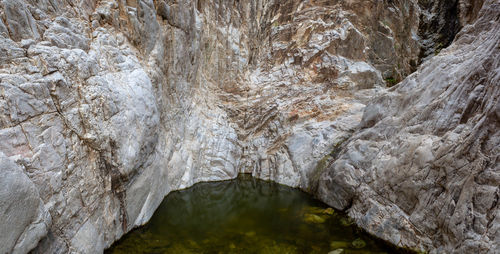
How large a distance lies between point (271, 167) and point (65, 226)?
36.2 feet

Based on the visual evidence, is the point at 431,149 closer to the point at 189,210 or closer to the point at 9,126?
the point at 189,210

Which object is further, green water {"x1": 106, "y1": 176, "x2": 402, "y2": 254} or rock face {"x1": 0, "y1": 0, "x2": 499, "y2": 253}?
green water {"x1": 106, "y1": 176, "x2": 402, "y2": 254}

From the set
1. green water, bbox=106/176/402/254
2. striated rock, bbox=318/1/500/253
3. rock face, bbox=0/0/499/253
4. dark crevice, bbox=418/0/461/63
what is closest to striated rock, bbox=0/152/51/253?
rock face, bbox=0/0/499/253

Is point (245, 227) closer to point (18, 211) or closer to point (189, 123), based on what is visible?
point (18, 211)

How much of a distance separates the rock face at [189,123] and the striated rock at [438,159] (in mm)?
41

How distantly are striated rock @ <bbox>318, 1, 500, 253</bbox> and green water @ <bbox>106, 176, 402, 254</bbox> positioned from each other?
3.20 ft

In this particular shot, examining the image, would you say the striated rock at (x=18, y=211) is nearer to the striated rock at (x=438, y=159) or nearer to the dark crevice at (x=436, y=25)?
the striated rock at (x=438, y=159)

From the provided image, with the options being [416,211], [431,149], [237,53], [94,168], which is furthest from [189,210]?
[237,53]

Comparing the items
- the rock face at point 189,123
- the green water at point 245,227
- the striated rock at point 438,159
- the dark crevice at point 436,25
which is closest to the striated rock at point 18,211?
the rock face at point 189,123

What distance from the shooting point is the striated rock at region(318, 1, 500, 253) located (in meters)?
5.32

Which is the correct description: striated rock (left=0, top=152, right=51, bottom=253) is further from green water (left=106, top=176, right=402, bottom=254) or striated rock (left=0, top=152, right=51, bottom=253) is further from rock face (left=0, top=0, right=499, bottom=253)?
green water (left=106, top=176, right=402, bottom=254)

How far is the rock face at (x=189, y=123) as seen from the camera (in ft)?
15.6

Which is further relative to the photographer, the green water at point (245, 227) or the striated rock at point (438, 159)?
the green water at point (245, 227)

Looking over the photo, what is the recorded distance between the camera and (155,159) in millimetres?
8945
